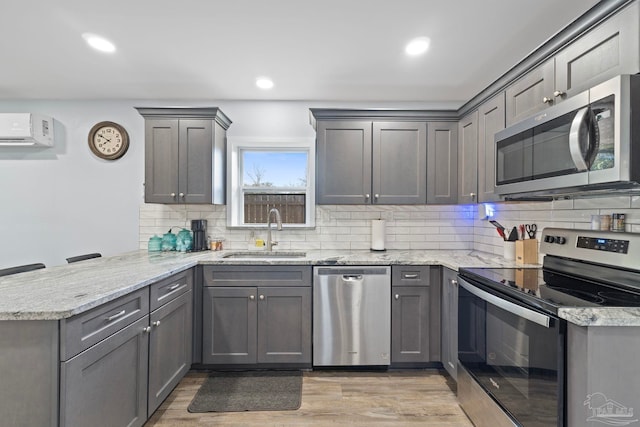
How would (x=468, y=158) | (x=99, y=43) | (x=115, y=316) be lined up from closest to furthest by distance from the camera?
(x=115, y=316)
(x=99, y=43)
(x=468, y=158)

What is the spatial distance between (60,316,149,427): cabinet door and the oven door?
196 cm

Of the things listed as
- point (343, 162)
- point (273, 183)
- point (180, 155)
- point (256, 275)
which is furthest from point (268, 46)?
point (256, 275)

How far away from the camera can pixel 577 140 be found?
1345 mm

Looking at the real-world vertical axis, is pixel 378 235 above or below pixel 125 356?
above

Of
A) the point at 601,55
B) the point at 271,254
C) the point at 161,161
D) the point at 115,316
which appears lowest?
the point at 115,316

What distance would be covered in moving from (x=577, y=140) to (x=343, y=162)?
187cm

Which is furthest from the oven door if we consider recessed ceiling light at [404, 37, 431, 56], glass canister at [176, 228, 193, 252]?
glass canister at [176, 228, 193, 252]

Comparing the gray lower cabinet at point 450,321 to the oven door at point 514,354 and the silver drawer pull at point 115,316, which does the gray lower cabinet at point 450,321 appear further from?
the silver drawer pull at point 115,316

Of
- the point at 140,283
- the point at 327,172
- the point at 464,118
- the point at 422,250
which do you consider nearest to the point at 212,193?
the point at 327,172

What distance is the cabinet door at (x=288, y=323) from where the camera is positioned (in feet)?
8.38

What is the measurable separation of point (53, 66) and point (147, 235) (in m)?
1.66

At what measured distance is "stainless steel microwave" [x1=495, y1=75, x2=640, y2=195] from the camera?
121cm

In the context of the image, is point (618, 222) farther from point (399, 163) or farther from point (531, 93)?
point (399, 163)

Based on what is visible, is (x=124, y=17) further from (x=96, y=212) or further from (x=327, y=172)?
(x=96, y=212)
